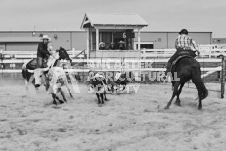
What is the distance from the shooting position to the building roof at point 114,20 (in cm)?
1811

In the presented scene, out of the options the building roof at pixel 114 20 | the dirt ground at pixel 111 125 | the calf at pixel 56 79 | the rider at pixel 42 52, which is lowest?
the dirt ground at pixel 111 125

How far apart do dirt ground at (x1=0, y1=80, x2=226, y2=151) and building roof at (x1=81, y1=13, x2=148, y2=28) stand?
300 inches

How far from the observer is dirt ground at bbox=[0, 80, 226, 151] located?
5867 mm

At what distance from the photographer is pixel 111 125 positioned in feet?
24.0

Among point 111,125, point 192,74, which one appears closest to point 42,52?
point 192,74

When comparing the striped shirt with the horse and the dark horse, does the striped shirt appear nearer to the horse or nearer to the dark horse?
the dark horse

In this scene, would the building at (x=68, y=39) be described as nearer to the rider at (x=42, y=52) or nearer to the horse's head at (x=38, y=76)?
the horse's head at (x=38, y=76)

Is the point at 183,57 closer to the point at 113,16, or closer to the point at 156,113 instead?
the point at 156,113

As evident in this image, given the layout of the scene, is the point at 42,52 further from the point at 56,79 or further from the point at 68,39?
the point at 68,39

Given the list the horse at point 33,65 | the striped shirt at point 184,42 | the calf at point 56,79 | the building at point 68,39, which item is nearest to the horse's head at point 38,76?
the horse at point 33,65

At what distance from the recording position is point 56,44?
43.2m

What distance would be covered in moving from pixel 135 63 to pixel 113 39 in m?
2.47

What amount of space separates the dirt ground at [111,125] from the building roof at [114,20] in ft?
25.0

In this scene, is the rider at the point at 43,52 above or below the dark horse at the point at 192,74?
above
